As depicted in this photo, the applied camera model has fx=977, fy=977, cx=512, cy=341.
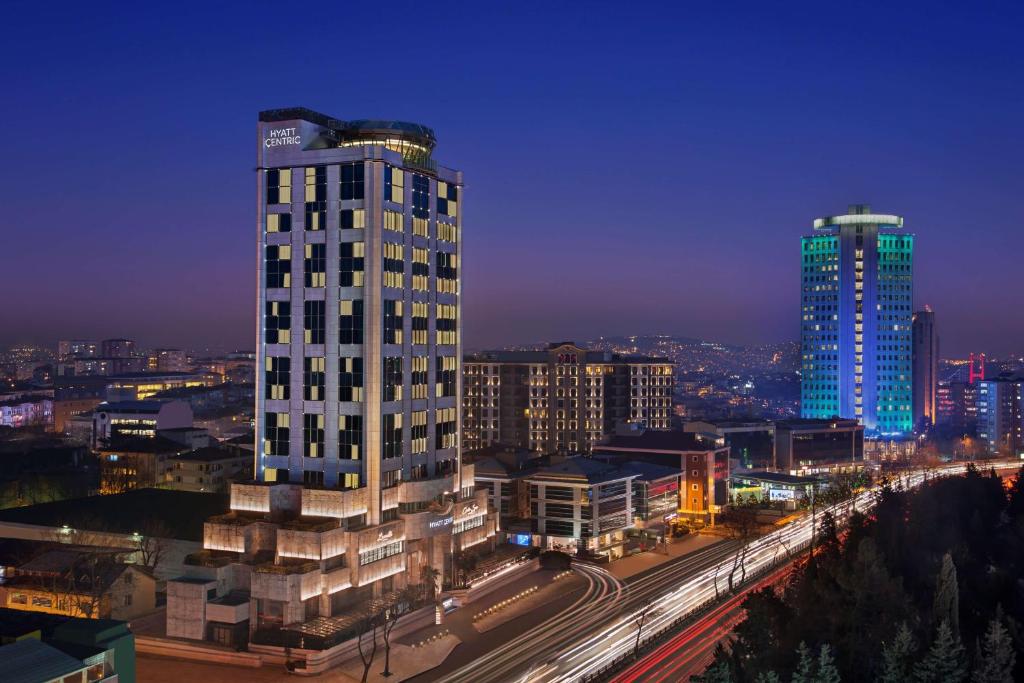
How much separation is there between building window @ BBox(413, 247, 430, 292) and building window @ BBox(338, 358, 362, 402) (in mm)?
9610

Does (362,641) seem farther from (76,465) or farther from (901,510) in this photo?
(76,465)

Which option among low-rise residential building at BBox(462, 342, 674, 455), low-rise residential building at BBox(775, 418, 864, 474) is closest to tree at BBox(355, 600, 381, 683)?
low-rise residential building at BBox(462, 342, 674, 455)

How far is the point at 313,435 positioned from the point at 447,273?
65.5 feet

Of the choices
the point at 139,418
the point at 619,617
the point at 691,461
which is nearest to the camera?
the point at 619,617

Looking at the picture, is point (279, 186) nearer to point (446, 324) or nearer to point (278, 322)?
point (278, 322)

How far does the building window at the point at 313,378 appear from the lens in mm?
79250

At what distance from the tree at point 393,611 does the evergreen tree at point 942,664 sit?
31.9 m

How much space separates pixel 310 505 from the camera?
74750mm

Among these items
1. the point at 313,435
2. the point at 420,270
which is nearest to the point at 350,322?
the point at 420,270

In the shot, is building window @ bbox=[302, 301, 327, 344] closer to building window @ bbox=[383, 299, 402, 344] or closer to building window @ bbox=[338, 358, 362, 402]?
building window @ bbox=[338, 358, 362, 402]

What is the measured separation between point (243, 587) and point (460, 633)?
1611 centimetres

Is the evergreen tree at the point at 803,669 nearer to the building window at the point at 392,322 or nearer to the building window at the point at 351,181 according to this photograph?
the building window at the point at 392,322

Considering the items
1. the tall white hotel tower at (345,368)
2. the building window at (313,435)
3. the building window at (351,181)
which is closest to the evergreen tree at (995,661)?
the tall white hotel tower at (345,368)

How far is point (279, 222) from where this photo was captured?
80938 mm
